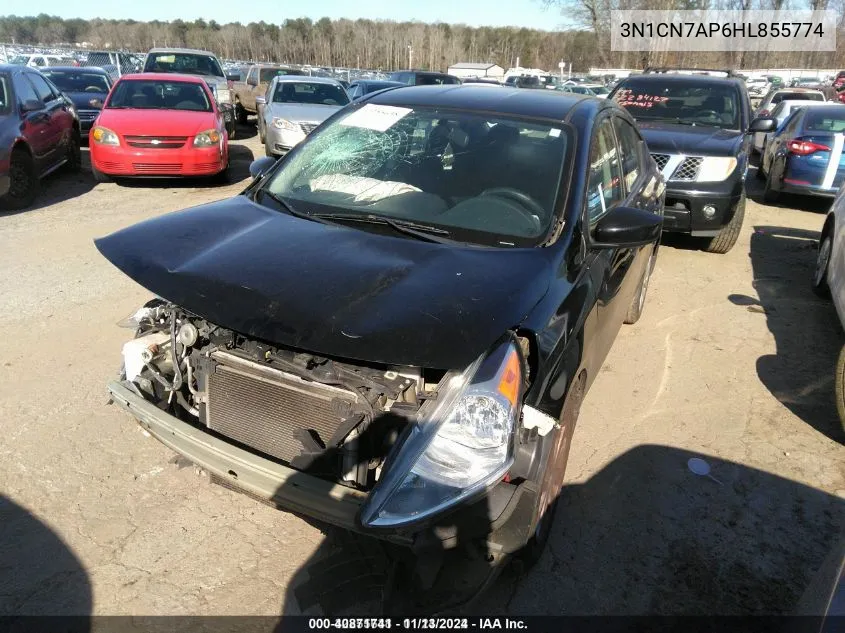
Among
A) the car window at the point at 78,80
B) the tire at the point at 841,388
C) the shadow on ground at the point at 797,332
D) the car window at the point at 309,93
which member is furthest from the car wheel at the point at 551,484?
the car window at the point at 78,80

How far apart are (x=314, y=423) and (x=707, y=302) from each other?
466 cm

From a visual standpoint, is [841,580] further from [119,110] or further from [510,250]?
[119,110]

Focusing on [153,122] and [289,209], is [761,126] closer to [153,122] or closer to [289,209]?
[289,209]

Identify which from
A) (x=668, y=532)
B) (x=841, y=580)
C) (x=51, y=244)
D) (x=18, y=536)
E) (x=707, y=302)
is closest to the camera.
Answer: (x=841, y=580)

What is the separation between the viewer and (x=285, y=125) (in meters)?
11.0

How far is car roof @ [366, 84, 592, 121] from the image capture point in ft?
11.3

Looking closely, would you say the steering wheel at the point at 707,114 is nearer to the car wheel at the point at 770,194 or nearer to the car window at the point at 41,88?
the car wheel at the point at 770,194

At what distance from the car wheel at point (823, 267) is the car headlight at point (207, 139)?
24.9 feet

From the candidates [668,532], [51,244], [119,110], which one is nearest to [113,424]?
[668,532]

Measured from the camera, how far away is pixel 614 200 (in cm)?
359

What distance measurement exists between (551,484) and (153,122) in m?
8.34

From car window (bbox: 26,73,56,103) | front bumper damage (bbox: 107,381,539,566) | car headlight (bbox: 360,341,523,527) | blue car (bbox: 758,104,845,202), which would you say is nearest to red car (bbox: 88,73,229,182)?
car window (bbox: 26,73,56,103)

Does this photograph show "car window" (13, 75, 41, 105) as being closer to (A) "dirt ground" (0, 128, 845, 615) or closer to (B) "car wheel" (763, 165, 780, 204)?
(A) "dirt ground" (0, 128, 845, 615)

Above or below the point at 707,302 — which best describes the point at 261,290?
above
